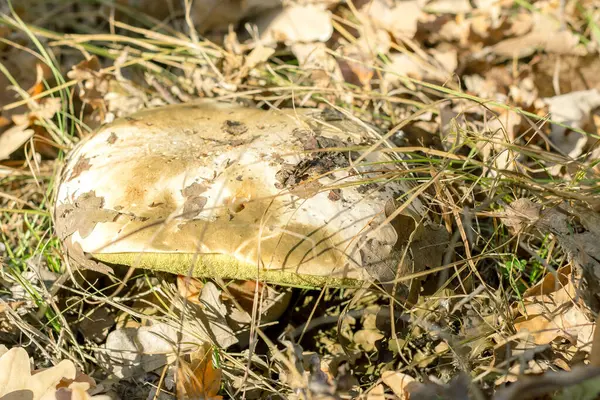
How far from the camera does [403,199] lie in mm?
1870

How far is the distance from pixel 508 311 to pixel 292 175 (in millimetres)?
847

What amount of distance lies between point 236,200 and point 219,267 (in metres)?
0.21

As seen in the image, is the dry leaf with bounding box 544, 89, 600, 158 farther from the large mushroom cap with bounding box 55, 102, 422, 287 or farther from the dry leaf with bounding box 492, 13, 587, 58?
the large mushroom cap with bounding box 55, 102, 422, 287

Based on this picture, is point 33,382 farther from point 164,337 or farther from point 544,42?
point 544,42

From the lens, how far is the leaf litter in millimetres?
1793

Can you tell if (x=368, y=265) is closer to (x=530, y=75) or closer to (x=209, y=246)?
(x=209, y=246)

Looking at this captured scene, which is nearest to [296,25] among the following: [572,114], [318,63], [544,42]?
[318,63]

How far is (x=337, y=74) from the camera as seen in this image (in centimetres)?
287

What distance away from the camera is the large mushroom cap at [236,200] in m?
1.63

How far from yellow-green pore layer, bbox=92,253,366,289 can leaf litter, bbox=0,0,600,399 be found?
6.0 inches

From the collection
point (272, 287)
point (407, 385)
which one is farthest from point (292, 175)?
point (407, 385)

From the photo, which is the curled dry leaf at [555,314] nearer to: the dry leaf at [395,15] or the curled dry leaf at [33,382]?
the curled dry leaf at [33,382]

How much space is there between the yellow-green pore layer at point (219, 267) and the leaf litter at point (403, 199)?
153mm

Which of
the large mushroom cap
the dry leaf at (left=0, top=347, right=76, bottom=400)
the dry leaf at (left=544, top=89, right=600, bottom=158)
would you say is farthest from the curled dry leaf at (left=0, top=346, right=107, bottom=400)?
the dry leaf at (left=544, top=89, right=600, bottom=158)
